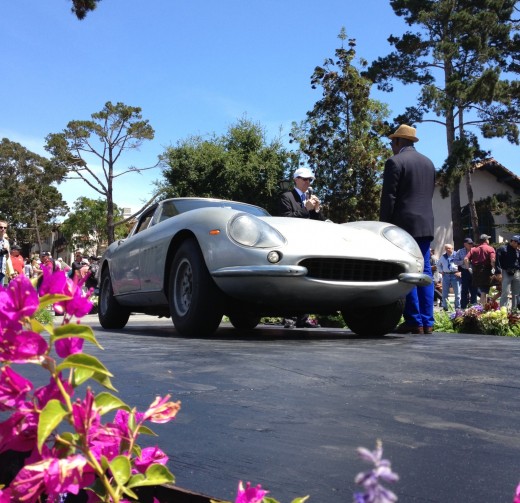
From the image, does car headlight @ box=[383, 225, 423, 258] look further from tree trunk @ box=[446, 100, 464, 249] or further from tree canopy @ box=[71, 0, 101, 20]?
tree trunk @ box=[446, 100, 464, 249]

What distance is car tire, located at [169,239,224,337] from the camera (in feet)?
16.1

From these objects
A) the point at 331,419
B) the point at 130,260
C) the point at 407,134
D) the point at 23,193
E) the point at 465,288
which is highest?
the point at 23,193

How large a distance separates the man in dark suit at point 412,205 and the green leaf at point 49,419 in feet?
17.9

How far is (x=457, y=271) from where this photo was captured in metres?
18.0

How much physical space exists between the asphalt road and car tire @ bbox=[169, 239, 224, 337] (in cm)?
135

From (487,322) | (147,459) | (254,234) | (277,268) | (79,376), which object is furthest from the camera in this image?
(487,322)

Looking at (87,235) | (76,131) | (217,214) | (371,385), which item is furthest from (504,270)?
(87,235)

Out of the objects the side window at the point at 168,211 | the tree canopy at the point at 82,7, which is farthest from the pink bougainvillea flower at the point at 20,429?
the tree canopy at the point at 82,7

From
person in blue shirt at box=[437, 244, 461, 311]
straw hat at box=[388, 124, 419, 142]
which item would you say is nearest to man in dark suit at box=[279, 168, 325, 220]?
straw hat at box=[388, 124, 419, 142]

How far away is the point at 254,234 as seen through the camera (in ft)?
15.8

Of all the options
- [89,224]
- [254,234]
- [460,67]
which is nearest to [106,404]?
[254,234]

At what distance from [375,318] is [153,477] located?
4936mm

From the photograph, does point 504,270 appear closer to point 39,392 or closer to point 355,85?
point 355,85

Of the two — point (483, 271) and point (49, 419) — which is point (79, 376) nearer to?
point (49, 419)
